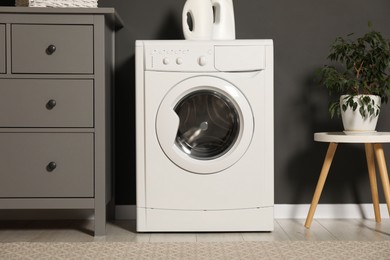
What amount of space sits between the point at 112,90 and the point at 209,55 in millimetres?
619

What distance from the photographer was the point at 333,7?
10.1 ft

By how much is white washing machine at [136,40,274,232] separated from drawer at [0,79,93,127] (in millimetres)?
233

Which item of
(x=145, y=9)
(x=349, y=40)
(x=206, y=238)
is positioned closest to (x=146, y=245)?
(x=206, y=238)

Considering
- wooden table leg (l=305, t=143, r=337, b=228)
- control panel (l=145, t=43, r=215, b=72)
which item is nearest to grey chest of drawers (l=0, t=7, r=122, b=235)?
control panel (l=145, t=43, r=215, b=72)

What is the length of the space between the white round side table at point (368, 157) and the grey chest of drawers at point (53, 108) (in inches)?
37.3

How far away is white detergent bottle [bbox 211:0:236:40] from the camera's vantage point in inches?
110

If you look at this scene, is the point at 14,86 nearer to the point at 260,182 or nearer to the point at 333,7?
the point at 260,182

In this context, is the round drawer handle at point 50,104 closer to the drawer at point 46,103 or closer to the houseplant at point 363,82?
the drawer at point 46,103

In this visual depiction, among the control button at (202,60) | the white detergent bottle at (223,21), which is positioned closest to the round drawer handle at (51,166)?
the control button at (202,60)

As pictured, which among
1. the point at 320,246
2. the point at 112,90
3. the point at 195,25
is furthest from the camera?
the point at 112,90

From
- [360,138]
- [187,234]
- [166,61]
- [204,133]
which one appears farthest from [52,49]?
[360,138]

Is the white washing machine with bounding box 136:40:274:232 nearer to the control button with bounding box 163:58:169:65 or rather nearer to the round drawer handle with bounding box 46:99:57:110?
the control button with bounding box 163:58:169:65

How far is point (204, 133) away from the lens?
263 centimetres

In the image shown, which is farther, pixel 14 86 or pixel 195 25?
pixel 195 25
